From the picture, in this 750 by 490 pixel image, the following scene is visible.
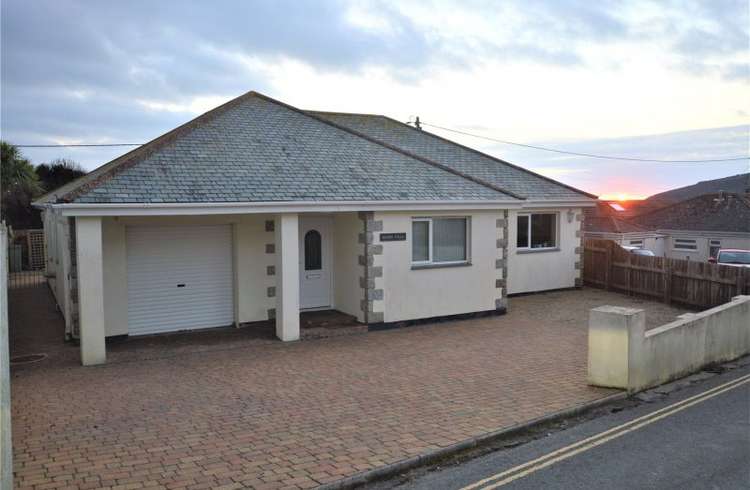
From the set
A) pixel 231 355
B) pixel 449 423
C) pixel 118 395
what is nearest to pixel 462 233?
pixel 231 355

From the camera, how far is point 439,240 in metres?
15.1

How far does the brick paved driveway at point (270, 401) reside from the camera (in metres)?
6.41

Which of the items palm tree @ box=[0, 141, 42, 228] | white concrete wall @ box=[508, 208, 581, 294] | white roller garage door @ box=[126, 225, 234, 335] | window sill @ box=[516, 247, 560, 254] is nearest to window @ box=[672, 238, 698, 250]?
A: white concrete wall @ box=[508, 208, 581, 294]

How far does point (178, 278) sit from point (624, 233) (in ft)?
104

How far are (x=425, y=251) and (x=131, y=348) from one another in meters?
7.04

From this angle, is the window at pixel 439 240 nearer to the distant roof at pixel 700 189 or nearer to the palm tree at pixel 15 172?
the palm tree at pixel 15 172

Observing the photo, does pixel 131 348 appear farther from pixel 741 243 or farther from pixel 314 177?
pixel 741 243

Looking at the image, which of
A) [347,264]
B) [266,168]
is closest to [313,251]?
[347,264]

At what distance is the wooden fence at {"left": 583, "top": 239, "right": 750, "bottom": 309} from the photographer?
52.2ft

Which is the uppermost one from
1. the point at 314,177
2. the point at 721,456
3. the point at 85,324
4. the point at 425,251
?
the point at 314,177

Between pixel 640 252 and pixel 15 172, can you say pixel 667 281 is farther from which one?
pixel 15 172

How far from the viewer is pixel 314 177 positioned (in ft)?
44.9

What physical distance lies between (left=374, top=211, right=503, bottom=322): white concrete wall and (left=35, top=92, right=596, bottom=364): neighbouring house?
0.03 m

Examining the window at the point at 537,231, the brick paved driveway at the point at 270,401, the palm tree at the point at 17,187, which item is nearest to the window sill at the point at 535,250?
the window at the point at 537,231
